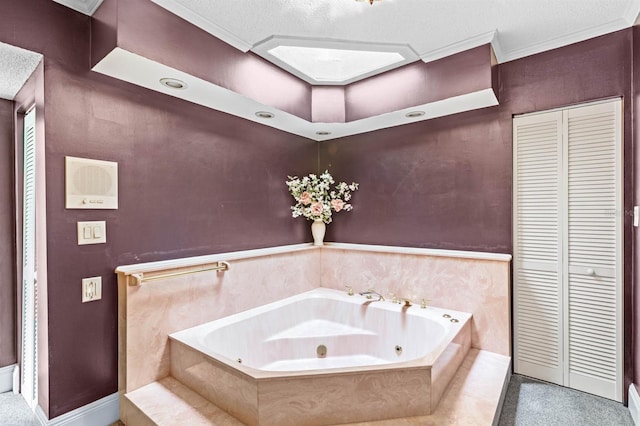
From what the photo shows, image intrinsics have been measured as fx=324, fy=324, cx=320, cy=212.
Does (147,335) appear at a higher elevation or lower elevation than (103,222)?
lower

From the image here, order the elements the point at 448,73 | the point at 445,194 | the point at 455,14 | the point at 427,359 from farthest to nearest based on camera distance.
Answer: the point at 445,194, the point at 448,73, the point at 455,14, the point at 427,359

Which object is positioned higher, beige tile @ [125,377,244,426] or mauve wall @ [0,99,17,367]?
mauve wall @ [0,99,17,367]

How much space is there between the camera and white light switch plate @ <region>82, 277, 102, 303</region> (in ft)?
6.02

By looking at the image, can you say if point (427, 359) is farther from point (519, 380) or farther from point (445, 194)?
point (445, 194)

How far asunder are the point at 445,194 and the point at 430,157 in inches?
13.7

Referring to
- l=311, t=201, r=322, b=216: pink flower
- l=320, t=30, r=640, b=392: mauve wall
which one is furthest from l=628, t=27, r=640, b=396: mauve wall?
l=311, t=201, r=322, b=216: pink flower

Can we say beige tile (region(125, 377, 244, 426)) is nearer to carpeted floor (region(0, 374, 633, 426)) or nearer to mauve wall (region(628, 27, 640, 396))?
carpeted floor (region(0, 374, 633, 426))

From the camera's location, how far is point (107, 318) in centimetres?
193

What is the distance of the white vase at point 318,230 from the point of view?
3.29 meters

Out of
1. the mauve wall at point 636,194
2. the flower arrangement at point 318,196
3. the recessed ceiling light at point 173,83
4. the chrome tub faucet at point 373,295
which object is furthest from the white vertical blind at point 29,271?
the mauve wall at point 636,194

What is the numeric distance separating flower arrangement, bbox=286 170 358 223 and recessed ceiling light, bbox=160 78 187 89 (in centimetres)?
131

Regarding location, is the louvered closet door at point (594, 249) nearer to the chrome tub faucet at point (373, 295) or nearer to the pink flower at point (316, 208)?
the chrome tub faucet at point (373, 295)

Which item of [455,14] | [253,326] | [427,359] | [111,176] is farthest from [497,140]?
[111,176]

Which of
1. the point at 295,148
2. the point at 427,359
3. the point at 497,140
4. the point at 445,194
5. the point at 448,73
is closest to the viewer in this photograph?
the point at 427,359
